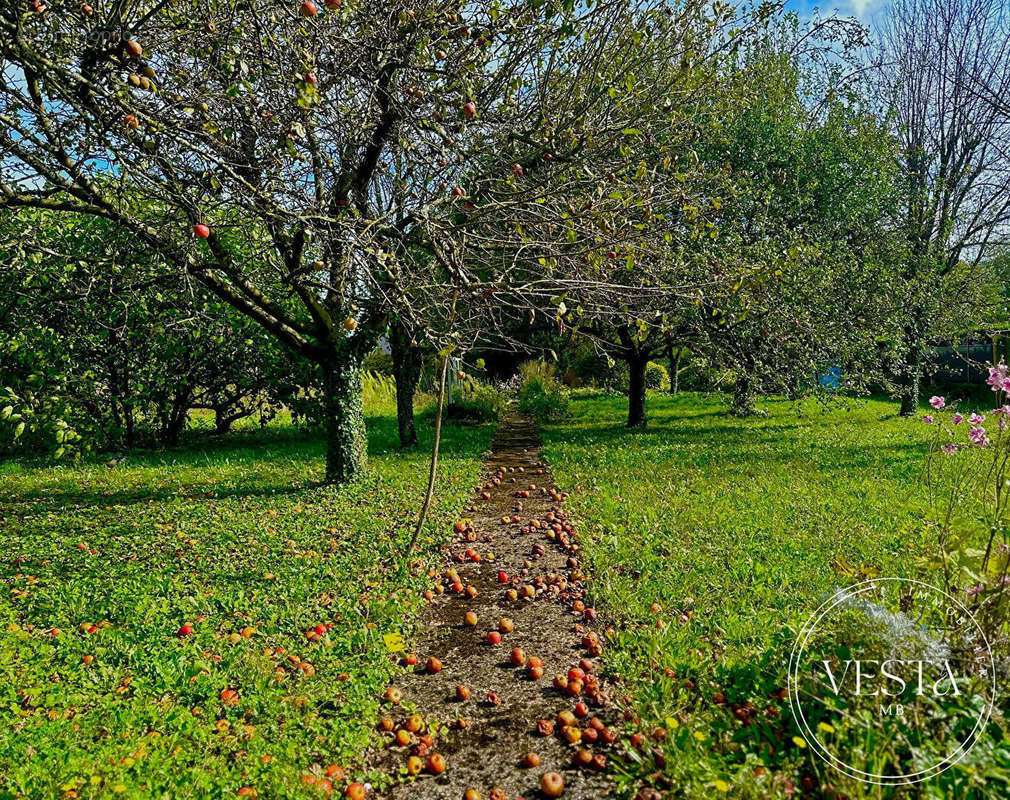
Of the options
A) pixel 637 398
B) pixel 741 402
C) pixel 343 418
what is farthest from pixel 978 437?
pixel 741 402

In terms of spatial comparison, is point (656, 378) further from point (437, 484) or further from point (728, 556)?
point (728, 556)

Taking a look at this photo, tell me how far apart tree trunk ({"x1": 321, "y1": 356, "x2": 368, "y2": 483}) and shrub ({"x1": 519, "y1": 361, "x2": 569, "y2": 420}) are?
8.45 meters

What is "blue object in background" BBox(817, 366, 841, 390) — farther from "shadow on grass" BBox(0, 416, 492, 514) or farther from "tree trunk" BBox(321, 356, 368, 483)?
"tree trunk" BBox(321, 356, 368, 483)

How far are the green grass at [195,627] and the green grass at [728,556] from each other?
4.91ft

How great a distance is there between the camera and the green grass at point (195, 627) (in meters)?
2.69

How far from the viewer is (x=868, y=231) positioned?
14219mm

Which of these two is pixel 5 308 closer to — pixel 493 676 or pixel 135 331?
pixel 135 331

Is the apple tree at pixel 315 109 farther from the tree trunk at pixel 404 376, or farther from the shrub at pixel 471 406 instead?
the shrub at pixel 471 406

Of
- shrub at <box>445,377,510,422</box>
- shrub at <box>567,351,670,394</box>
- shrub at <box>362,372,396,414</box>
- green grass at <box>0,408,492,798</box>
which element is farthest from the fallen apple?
shrub at <box>567,351,670,394</box>

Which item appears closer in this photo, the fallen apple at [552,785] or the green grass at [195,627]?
the fallen apple at [552,785]

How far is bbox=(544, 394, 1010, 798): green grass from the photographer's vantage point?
267 centimetres

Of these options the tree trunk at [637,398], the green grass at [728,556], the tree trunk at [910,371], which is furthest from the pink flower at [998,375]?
the tree trunk at [910,371]

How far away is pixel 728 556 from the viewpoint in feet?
17.3

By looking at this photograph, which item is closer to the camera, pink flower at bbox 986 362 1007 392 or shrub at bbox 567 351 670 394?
pink flower at bbox 986 362 1007 392
